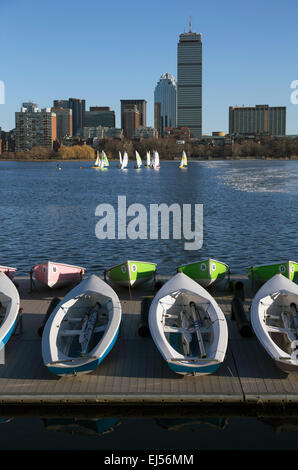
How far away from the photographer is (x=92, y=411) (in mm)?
11469

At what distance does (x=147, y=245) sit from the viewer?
32.4 meters

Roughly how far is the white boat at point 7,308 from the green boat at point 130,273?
12.9 feet

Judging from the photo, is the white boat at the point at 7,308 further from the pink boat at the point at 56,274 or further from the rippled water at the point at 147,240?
the rippled water at the point at 147,240

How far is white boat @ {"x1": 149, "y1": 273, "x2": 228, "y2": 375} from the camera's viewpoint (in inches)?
452

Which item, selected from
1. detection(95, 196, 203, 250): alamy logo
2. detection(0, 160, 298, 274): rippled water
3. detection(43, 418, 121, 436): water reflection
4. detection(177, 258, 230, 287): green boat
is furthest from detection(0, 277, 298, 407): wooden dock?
detection(95, 196, 203, 250): alamy logo

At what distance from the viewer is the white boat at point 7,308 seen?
1244cm

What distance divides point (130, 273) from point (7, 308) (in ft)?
15.8

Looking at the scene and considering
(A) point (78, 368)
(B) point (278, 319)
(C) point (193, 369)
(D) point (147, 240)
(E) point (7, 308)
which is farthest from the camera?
(D) point (147, 240)

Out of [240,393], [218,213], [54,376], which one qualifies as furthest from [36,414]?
[218,213]

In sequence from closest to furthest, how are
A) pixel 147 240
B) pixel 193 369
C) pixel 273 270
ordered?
pixel 193 369
pixel 273 270
pixel 147 240

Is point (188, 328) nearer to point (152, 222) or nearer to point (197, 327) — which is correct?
point (197, 327)

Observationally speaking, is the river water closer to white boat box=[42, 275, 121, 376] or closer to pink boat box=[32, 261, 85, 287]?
white boat box=[42, 275, 121, 376]

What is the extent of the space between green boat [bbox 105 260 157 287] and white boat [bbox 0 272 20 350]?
3.94 metres

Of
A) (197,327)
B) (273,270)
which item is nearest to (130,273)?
(197,327)
